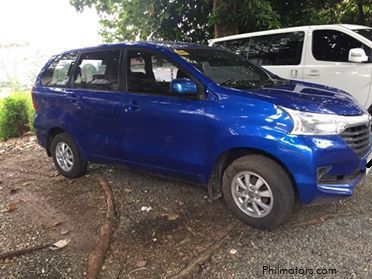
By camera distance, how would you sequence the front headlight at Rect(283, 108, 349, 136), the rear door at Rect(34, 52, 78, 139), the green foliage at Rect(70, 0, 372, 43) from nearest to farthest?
the front headlight at Rect(283, 108, 349, 136) → the rear door at Rect(34, 52, 78, 139) → the green foliage at Rect(70, 0, 372, 43)

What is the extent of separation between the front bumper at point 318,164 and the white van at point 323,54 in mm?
2912

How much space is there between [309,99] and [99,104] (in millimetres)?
2380

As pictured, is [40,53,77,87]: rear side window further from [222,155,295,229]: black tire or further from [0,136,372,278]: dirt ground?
[222,155,295,229]: black tire

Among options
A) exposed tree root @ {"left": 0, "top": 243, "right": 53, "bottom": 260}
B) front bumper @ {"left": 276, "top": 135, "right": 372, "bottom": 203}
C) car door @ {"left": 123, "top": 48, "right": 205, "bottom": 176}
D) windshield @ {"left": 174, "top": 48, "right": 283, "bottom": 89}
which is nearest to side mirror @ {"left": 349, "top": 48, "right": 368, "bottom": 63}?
windshield @ {"left": 174, "top": 48, "right": 283, "bottom": 89}

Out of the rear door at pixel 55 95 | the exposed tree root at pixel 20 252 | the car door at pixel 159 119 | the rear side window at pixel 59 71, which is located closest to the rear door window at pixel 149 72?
the car door at pixel 159 119

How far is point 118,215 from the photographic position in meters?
3.86

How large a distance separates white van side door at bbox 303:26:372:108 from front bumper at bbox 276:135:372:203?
114 inches

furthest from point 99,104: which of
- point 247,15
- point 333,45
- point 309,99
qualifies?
point 247,15

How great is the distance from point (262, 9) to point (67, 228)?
5.96 meters

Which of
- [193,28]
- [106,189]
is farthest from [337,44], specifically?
[193,28]

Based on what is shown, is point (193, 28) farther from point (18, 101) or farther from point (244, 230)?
point (244, 230)

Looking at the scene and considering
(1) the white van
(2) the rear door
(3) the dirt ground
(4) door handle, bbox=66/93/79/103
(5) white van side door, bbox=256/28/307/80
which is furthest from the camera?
(5) white van side door, bbox=256/28/307/80

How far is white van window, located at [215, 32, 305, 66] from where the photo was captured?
6.34m

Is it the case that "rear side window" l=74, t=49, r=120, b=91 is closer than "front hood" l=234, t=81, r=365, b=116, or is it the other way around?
"front hood" l=234, t=81, r=365, b=116
